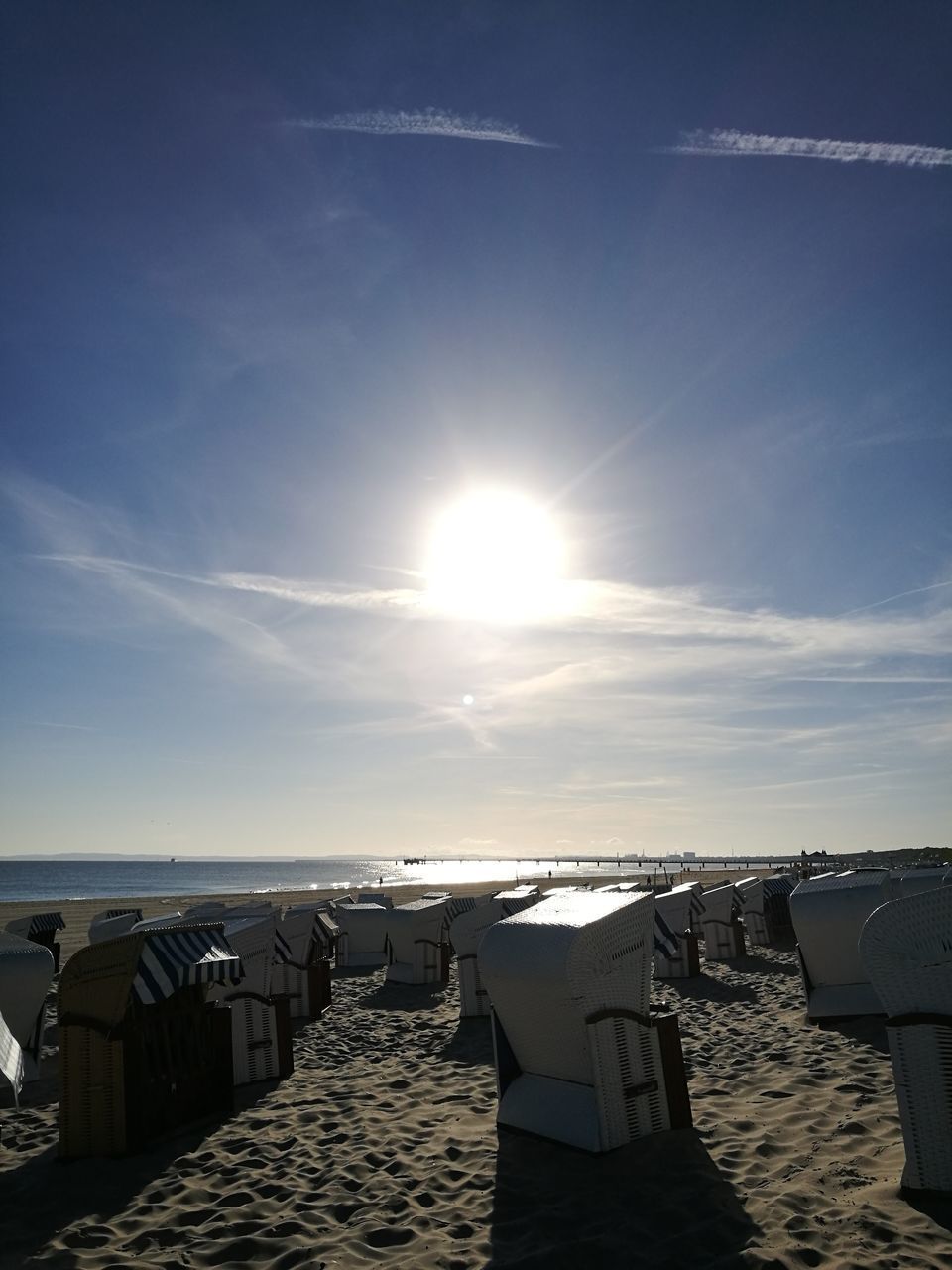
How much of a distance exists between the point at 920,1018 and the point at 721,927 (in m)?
13.1

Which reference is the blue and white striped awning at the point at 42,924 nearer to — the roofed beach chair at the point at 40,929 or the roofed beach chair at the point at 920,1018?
the roofed beach chair at the point at 40,929

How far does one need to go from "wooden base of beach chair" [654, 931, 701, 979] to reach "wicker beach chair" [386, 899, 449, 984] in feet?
14.1

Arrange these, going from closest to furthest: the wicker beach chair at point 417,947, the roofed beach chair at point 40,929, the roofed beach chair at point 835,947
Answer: the roofed beach chair at point 835,947 → the wicker beach chair at point 417,947 → the roofed beach chair at point 40,929

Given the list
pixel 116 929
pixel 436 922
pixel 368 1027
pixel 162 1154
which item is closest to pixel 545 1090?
pixel 162 1154

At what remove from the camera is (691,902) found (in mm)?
17422

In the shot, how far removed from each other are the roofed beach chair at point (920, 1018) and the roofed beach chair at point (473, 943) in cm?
577

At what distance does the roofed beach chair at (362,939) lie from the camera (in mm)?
18172

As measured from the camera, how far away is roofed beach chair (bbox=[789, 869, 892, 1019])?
997cm

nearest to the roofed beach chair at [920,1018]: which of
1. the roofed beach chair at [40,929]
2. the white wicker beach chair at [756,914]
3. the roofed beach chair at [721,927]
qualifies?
the roofed beach chair at [721,927]

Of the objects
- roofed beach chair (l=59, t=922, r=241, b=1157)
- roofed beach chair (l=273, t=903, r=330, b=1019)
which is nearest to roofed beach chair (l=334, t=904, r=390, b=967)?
Result: roofed beach chair (l=273, t=903, r=330, b=1019)

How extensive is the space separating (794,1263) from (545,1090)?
8.13ft

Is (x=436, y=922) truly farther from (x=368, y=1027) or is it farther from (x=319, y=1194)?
(x=319, y=1194)

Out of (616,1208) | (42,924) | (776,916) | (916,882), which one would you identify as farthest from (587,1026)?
(42,924)

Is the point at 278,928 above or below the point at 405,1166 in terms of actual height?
above
